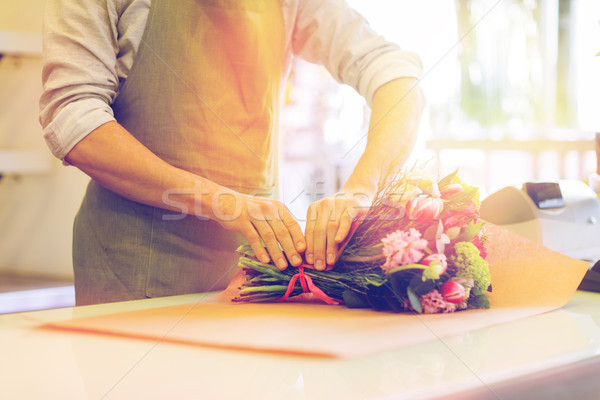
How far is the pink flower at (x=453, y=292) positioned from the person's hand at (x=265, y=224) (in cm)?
18

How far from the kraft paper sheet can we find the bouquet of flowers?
21 mm

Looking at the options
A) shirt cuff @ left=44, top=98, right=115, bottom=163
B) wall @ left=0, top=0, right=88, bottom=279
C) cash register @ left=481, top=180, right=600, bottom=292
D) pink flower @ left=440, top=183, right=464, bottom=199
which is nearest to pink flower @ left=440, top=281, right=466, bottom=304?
pink flower @ left=440, top=183, right=464, bottom=199

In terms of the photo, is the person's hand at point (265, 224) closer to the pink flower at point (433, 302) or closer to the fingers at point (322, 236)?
the fingers at point (322, 236)

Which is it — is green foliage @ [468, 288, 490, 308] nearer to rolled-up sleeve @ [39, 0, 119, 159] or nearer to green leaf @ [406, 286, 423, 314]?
green leaf @ [406, 286, 423, 314]

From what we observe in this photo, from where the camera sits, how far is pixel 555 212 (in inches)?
40.0

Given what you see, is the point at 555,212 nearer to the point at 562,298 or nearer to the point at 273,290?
the point at 562,298

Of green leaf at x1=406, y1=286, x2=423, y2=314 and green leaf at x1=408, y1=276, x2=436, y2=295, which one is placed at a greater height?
green leaf at x1=408, y1=276, x2=436, y2=295

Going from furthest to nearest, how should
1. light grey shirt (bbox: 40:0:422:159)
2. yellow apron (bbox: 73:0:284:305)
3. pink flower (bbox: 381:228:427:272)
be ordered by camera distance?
yellow apron (bbox: 73:0:284:305), light grey shirt (bbox: 40:0:422:159), pink flower (bbox: 381:228:427:272)

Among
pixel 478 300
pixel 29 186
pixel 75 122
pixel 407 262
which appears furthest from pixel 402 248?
pixel 29 186

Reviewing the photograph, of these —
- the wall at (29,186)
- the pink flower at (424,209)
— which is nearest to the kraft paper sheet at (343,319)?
the pink flower at (424,209)

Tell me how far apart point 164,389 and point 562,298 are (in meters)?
0.50

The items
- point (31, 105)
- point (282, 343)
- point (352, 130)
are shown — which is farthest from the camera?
point (352, 130)

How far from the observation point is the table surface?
0.38 metres

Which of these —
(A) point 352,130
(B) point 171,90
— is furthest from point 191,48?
(A) point 352,130
